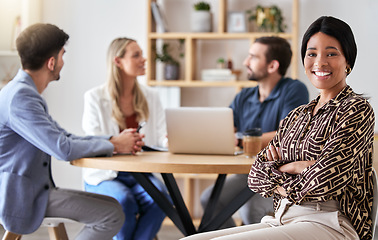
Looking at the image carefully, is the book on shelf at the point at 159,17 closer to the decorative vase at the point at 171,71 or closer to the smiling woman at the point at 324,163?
the decorative vase at the point at 171,71

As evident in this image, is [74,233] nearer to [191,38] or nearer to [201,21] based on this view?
[191,38]

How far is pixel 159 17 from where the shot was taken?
13.5 ft

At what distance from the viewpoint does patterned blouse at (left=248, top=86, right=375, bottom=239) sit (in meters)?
1.40

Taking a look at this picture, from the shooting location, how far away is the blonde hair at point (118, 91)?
2908 mm

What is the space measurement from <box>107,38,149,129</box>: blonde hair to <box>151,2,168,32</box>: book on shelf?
98cm

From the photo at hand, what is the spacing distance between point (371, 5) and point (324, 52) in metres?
2.86

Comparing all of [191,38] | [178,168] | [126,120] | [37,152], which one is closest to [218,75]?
[191,38]


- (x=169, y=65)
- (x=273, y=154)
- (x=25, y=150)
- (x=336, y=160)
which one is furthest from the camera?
(x=169, y=65)

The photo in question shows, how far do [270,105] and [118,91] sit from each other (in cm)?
90

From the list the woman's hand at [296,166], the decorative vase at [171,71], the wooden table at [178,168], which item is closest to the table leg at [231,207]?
the wooden table at [178,168]

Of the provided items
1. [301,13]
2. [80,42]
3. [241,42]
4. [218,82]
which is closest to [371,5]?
[301,13]

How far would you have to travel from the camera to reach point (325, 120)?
4.98 ft

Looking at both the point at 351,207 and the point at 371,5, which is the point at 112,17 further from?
the point at 351,207

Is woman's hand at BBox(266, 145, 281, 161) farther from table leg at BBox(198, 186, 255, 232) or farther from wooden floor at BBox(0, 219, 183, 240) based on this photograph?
wooden floor at BBox(0, 219, 183, 240)
